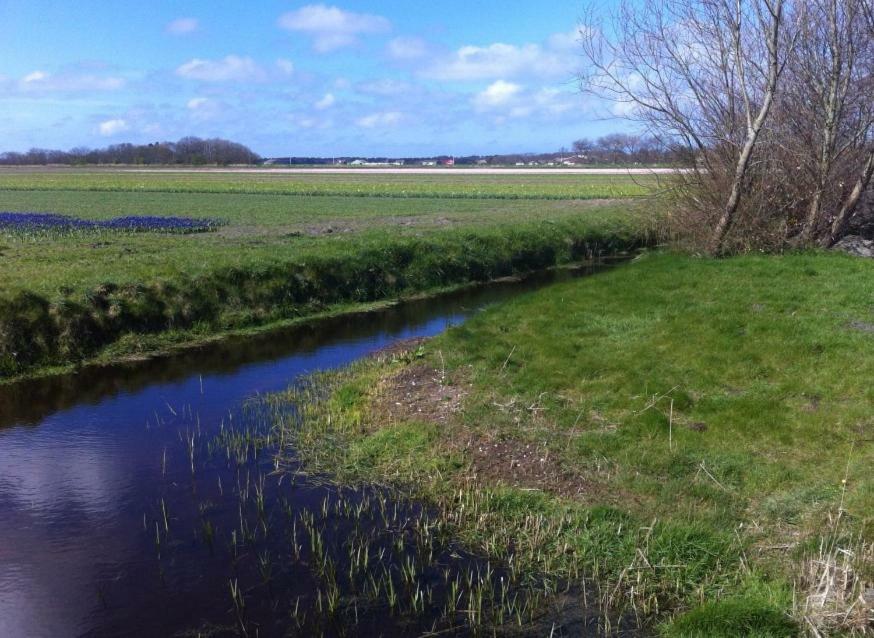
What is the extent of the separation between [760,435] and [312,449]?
6.13 metres

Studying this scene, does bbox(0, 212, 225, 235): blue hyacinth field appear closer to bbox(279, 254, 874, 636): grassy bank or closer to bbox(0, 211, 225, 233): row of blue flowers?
bbox(0, 211, 225, 233): row of blue flowers

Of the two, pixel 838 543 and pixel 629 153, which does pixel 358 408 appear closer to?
pixel 838 543

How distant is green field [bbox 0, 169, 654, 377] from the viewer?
15.2m

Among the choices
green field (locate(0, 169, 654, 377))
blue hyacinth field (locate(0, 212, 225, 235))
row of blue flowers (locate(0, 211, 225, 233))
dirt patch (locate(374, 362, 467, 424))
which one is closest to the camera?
dirt patch (locate(374, 362, 467, 424))

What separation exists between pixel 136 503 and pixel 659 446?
21.7 ft

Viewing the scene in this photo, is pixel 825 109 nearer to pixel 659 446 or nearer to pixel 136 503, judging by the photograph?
pixel 659 446

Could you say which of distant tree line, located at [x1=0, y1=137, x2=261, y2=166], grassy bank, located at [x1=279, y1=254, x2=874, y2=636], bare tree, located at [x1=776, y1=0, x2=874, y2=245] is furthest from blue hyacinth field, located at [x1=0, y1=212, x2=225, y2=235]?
distant tree line, located at [x1=0, y1=137, x2=261, y2=166]

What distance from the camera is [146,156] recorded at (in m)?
134

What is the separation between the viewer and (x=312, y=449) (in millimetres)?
10305

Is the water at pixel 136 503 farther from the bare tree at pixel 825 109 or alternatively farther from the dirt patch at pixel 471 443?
the bare tree at pixel 825 109

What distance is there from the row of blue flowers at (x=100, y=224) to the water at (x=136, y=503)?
16.9m

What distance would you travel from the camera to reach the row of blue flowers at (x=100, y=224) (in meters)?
29.5

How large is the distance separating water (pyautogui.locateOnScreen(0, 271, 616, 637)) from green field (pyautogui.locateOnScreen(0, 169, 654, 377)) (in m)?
1.58

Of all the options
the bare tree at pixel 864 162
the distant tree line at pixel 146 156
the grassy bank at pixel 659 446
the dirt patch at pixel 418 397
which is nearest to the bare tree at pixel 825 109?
the bare tree at pixel 864 162
